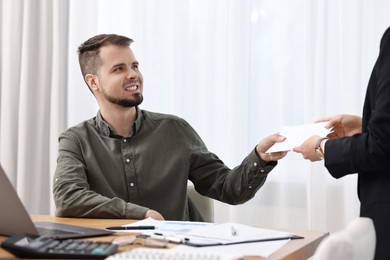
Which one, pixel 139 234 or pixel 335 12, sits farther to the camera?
pixel 335 12

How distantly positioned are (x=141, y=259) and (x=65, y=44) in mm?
2715

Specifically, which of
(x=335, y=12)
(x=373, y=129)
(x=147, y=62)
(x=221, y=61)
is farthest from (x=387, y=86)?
(x=147, y=62)

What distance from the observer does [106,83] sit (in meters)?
2.63

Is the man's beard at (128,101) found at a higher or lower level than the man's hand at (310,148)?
higher

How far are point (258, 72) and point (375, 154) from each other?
5.47ft

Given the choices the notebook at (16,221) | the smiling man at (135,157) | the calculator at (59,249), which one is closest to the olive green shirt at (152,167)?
the smiling man at (135,157)

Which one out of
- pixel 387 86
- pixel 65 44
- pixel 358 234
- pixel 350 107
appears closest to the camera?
pixel 358 234

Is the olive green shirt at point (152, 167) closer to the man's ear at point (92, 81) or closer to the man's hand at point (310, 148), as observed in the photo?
the man's ear at point (92, 81)

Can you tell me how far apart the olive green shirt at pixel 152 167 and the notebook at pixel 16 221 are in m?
0.61

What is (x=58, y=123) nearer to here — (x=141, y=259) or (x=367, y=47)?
(x=367, y=47)

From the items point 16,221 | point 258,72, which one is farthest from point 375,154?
point 258,72

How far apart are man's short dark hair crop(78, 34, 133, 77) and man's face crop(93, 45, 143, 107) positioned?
2 cm

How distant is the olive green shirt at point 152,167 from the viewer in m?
2.40

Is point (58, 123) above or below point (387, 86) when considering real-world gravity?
below
